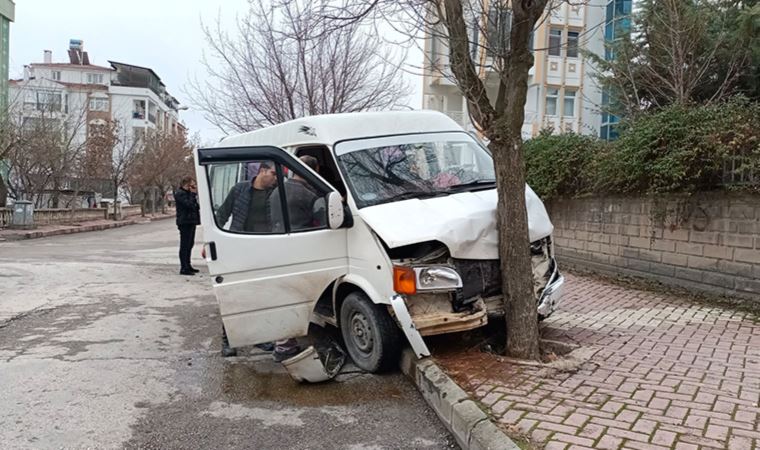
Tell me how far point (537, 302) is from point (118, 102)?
67.7 meters

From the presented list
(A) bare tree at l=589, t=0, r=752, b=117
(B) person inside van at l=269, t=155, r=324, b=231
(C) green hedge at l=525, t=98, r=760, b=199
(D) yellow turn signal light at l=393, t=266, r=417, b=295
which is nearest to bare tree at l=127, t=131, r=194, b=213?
(A) bare tree at l=589, t=0, r=752, b=117

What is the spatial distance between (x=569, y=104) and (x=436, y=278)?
2753 centimetres

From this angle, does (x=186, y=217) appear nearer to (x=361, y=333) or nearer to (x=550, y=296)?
(x=361, y=333)

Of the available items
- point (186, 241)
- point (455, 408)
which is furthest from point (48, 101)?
point (455, 408)

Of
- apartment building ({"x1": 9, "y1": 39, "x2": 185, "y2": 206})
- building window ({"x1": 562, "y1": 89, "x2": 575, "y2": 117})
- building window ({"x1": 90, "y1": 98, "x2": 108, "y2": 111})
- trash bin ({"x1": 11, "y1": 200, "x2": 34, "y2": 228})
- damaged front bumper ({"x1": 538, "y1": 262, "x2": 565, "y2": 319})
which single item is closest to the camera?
damaged front bumper ({"x1": 538, "y1": 262, "x2": 565, "y2": 319})

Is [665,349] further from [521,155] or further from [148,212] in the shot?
[148,212]

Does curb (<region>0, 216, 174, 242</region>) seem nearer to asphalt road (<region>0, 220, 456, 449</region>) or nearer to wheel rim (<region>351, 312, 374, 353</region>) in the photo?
asphalt road (<region>0, 220, 456, 449</region>)

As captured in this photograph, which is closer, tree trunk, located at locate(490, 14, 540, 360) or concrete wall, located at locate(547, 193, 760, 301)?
tree trunk, located at locate(490, 14, 540, 360)

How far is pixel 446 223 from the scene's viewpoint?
5023 millimetres

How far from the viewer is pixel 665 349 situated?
553cm

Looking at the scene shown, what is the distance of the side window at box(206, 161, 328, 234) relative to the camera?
5523 millimetres

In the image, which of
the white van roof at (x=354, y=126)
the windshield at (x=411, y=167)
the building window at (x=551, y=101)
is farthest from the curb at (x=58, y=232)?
the building window at (x=551, y=101)

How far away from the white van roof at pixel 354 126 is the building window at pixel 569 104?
81.7ft

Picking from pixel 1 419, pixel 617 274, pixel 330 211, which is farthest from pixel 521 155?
pixel 617 274
